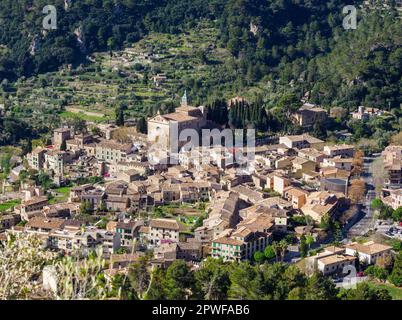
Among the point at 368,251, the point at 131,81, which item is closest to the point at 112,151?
the point at 368,251

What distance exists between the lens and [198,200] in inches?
870

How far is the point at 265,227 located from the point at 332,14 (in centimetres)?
2456

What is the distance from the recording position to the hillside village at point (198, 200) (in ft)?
60.3

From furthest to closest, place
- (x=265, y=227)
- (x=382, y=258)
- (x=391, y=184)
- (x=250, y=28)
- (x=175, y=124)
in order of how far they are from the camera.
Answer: (x=250, y=28), (x=175, y=124), (x=391, y=184), (x=265, y=227), (x=382, y=258)

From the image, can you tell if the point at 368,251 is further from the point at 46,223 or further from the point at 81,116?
the point at 81,116

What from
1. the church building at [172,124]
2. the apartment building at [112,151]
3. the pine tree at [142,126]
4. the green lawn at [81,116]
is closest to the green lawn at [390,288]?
the apartment building at [112,151]

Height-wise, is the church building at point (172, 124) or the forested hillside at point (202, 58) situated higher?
the forested hillside at point (202, 58)

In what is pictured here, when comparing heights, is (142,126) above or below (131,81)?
below

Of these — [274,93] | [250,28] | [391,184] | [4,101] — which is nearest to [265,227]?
[391,184]

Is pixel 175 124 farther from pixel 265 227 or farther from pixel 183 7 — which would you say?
pixel 183 7

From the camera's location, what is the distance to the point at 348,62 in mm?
33062

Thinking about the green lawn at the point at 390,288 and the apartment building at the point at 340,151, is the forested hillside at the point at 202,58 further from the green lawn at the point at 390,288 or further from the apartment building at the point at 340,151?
the green lawn at the point at 390,288

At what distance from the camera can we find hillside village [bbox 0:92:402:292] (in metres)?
18.4

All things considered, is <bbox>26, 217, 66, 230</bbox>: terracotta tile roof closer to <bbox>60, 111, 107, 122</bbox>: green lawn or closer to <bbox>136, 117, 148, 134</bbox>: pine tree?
<bbox>136, 117, 148, 134</bbox>: pine tree
